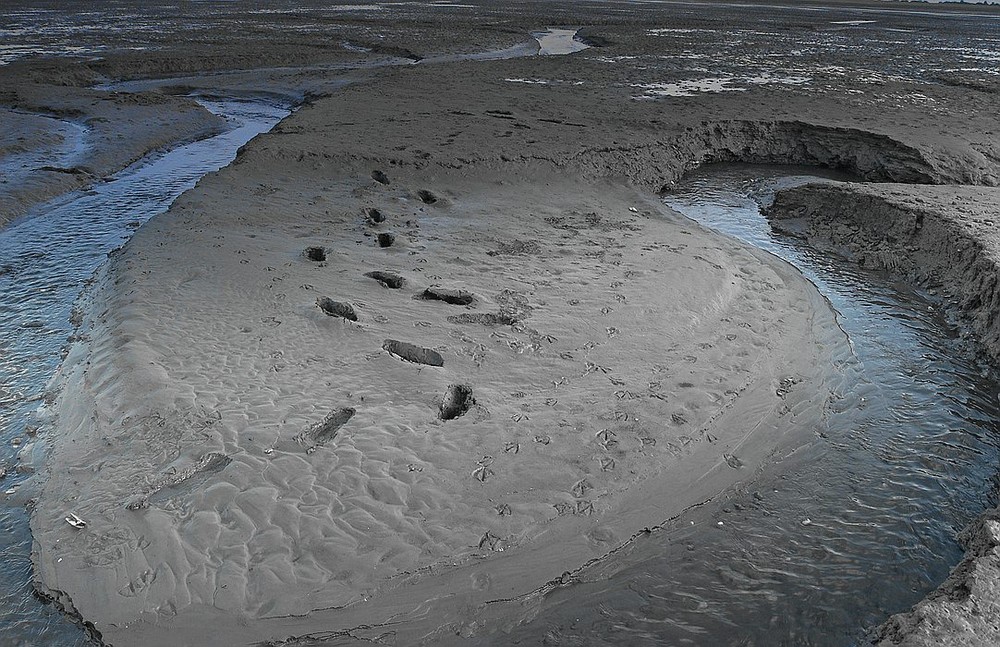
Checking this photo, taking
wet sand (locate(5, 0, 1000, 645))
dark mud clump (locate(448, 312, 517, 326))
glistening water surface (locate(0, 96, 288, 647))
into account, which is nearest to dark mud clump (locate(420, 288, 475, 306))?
wet sand (locate(5, 0, 1000, 645))

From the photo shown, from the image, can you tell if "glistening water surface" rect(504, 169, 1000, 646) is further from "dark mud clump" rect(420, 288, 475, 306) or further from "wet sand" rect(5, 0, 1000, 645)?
"dark mud clump" rect(420, 288, 475, 306)

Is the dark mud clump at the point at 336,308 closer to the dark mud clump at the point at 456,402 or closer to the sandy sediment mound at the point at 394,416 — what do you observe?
the sandy sediment mound at the point at 394,416

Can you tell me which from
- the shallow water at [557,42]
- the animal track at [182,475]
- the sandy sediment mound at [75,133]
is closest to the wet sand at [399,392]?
the animal track at [182,475]

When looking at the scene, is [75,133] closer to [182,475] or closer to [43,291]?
[43,291]

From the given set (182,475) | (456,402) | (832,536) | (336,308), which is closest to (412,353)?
(456,402)

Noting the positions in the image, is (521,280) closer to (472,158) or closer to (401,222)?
(401,222)

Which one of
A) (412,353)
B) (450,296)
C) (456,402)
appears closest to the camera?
(456,402)
